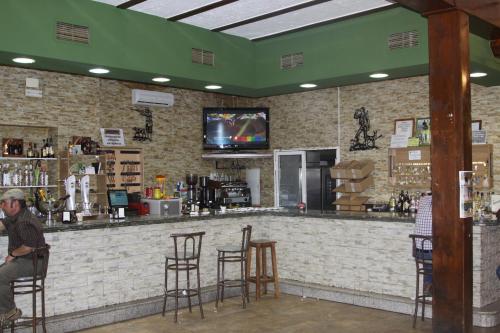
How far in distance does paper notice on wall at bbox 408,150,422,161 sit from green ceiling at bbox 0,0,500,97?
128cm

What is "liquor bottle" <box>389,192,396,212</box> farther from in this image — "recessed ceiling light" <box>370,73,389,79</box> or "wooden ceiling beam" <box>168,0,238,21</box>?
"wooden ceiling beam" <box>168,0,238,21</box>

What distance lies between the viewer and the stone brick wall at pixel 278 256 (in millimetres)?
6270

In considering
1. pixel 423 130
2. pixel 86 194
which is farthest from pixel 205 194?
pixel 423 130

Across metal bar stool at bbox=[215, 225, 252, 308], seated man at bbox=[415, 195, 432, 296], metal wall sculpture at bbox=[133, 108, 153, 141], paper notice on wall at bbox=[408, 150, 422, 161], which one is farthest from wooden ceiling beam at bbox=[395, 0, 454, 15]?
metal wall sculpture at bbox=[133, 108, 153, 141]

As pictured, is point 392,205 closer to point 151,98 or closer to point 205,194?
point 205,194

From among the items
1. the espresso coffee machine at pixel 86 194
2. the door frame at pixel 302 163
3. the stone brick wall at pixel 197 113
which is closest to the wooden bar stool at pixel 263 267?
the espresso coffee machine at pixel 86 194

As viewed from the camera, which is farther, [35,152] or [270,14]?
[35,152]

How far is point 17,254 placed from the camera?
17.6ft

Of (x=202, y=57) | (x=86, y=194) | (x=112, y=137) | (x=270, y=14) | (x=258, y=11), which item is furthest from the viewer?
(x=112, y=137)

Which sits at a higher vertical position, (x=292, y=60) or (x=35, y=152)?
(x=292, y=60)

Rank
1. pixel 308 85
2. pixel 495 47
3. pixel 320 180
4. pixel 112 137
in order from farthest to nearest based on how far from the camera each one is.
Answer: pixel 320 180 → pixel 112 137 → pixel 308 85 → pixel 495 47

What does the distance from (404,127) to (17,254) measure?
609 cm

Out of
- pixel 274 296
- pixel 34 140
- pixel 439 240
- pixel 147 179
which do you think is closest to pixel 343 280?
pixel 274 296

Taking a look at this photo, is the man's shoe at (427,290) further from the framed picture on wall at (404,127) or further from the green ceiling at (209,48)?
the framed picture on wall at (404,127)
